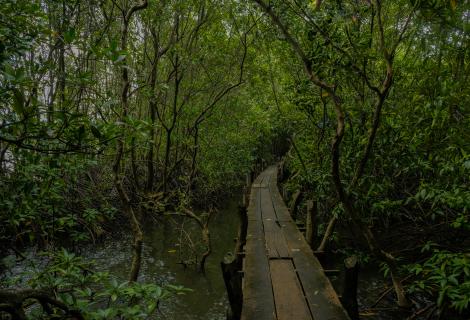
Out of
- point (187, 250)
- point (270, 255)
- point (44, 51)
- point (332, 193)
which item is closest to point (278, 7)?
point (270, 255)

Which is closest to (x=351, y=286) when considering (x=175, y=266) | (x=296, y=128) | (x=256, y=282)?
(x=256, y=282)

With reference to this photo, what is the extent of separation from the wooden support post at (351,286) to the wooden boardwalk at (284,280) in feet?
0.32

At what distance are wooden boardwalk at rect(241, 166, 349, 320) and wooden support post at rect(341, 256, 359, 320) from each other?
0.32 ft

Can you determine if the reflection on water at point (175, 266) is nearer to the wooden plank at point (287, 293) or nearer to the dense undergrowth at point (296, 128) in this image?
the dense undergrowth at point (296, 128)

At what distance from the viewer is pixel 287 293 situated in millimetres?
3889

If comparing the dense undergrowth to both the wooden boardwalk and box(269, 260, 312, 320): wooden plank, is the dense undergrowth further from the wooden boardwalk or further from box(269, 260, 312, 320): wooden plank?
box(269, 260, 312, 320): wooden plank

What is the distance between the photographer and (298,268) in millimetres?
4605

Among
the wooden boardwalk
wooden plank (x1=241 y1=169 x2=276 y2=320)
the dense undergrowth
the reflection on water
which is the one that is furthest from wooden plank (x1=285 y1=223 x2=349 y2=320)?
the reflection on water

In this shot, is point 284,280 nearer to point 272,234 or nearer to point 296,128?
point 272,234

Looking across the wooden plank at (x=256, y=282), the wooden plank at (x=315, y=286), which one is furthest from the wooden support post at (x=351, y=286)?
the wooden plank at (x=256, y=282)

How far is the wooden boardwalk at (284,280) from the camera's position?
11.3 ft

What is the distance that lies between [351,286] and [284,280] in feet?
3.47

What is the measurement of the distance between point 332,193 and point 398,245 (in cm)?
157

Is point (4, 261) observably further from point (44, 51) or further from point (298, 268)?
point (44, 51)
